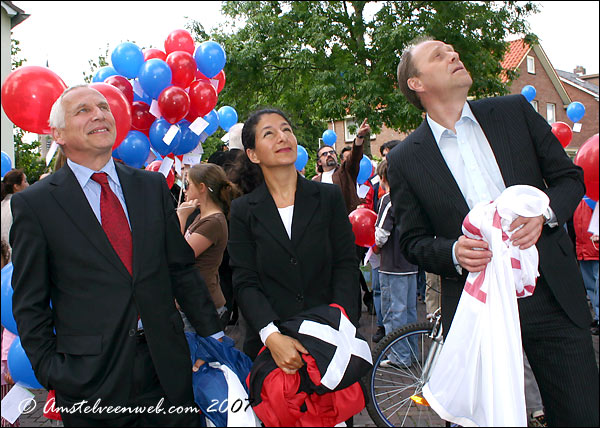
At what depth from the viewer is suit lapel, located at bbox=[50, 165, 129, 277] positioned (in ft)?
6.92

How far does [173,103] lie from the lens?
18.0 feet

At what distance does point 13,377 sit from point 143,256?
1.51 metres

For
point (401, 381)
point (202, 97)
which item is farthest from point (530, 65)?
point (401, 381)

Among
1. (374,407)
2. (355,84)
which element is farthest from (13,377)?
(355,84)

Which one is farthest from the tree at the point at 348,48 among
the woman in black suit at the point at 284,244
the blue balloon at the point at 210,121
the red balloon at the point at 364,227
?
the woman in black suit at the point at 284,244

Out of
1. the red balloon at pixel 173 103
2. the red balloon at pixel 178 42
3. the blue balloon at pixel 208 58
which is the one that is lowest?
the red balloon at pixel 173 103

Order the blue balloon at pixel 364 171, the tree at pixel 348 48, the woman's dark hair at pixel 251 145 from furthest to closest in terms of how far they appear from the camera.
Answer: the tree at pixel 348 48 → the blue balloon at pixel 364 171 → the woman's dark hair at pixel 251 145

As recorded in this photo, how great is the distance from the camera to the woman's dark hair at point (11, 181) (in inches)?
226

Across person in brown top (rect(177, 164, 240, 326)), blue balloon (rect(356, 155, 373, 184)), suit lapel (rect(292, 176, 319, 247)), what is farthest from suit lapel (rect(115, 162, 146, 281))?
blue balloon (rect(356, 155, 373, 184))

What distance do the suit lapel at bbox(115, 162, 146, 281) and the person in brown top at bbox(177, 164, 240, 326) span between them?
149cm

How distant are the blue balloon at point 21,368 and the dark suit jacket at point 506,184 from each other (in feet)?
7.70

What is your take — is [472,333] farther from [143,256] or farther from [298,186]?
[143,256]

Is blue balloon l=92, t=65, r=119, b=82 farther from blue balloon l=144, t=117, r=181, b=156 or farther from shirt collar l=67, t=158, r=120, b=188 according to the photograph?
shirt collar l=67, t=158, r=120, b=188

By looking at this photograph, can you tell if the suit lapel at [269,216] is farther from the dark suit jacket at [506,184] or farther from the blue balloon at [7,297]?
the blue balloon at [7,297]
